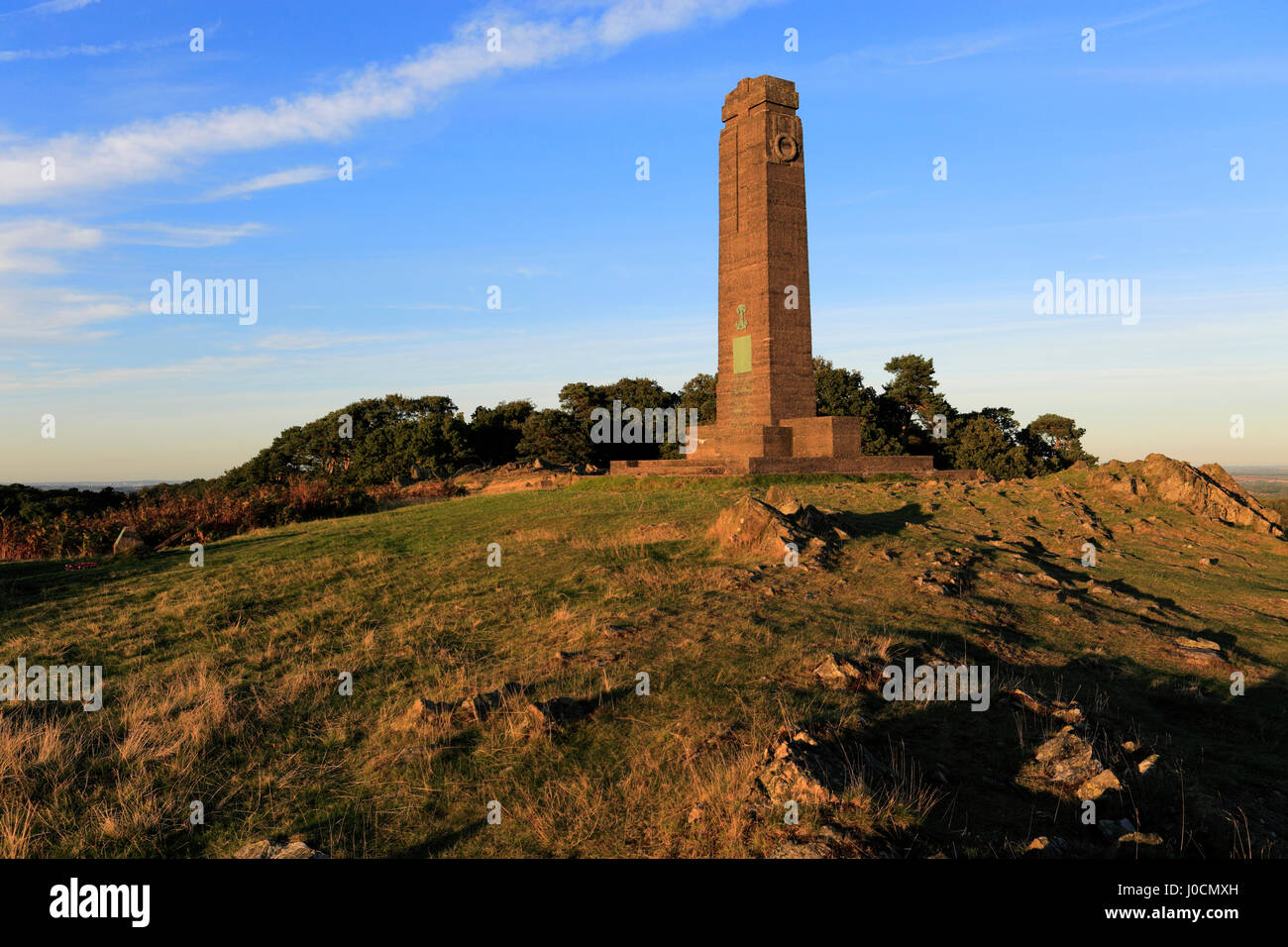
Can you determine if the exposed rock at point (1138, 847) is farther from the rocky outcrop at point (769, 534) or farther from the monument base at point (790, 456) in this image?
the monument base at point (790, 456)

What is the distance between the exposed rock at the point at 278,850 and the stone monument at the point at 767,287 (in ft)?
65.8

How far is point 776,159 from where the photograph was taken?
25844mm

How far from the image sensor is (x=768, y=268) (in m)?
25.6

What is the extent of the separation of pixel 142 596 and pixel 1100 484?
23.0 meters

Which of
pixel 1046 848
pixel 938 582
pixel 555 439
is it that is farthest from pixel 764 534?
pixel 555 439

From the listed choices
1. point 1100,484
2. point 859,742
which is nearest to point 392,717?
point 859,742

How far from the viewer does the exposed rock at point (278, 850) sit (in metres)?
4.94

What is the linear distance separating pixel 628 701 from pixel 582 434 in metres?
40.1

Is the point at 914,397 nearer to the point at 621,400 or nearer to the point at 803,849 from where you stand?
the point at 621,400

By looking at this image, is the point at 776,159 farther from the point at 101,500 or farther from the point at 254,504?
the point at 101,500

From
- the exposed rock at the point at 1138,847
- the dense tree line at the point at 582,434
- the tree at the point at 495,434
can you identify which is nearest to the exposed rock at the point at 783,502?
the exposed rock at the point at 1138,847

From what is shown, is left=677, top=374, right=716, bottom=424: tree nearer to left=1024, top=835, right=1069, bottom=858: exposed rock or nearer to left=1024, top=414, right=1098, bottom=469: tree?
left=1024, top=414, right=1098, bottom=469: tree

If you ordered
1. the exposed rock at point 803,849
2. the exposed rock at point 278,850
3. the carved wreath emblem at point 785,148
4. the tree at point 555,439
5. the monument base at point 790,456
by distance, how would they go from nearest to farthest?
the exposed rock at point 803,849
the exposed rock at point 278,850
the monument base at point 790,456
the carved wreath emblem at point 785,148
the tree at point 555,439
